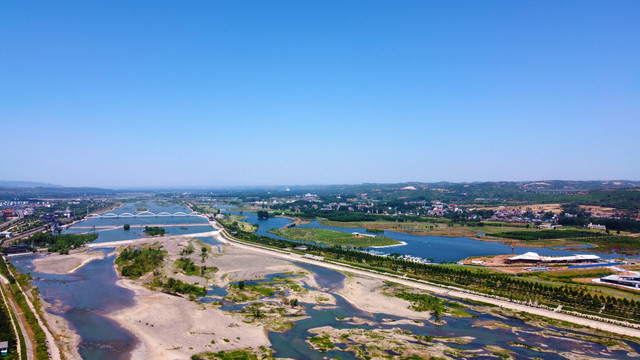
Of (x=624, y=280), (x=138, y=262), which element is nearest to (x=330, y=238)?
(x=138, y=262)

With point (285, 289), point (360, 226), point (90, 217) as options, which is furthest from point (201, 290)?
point (90, 217)

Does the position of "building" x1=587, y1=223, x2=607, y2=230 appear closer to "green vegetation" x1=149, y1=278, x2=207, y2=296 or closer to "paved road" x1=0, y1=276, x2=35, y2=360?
"green vegetation" x1=149, y1=278, x2=207, y2=296

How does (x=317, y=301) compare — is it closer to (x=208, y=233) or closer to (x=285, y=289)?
(x=285, y=289)

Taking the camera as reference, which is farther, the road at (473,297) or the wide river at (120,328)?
the road at (473,297)

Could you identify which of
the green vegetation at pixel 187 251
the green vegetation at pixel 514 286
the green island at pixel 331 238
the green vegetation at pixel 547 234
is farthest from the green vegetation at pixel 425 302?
the green vegetation at pixel 547 234

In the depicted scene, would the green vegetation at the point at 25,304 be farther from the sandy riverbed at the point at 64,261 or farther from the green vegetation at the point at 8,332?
the sandy riverbed at the point at 64,261
